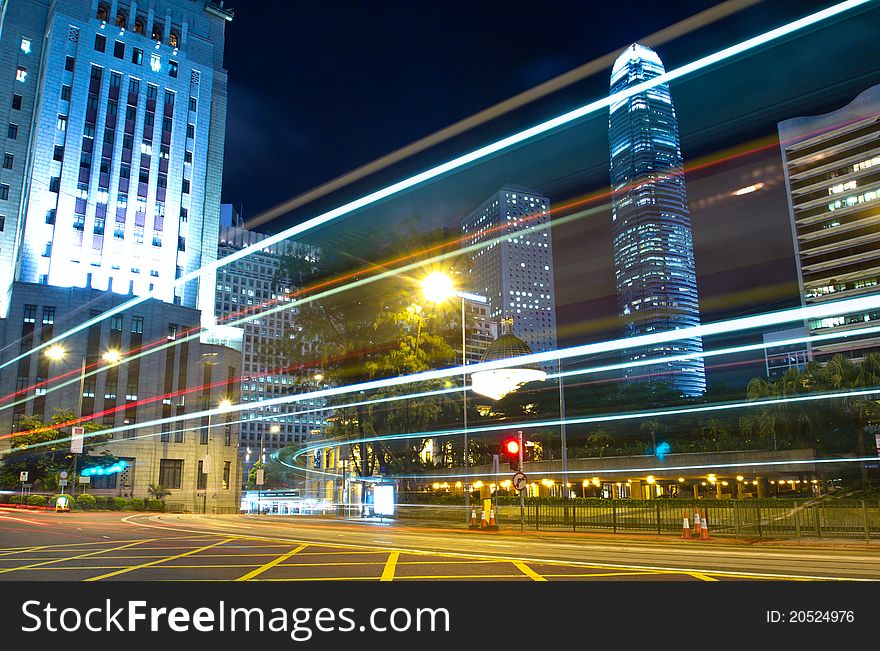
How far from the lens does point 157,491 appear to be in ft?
250

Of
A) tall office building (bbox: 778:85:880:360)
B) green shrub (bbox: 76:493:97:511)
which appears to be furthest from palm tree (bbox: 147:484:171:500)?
tall office building (bbox: 778:85:880:360)

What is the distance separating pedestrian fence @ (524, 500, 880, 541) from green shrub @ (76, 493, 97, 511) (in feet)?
135

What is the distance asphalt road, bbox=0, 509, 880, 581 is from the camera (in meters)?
11.2

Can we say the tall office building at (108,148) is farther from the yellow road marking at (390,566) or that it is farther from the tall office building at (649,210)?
the tall office building at (649,210)

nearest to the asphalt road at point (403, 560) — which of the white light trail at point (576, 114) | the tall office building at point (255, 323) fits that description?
the white light trail at point (576, 114)

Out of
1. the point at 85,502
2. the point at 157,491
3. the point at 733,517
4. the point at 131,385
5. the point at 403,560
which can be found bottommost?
the point at 85,502

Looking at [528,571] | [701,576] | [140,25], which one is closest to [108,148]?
[140,25]

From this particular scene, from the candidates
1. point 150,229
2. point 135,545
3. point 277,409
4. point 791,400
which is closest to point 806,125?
point 791,400

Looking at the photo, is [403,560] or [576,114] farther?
[576,114]

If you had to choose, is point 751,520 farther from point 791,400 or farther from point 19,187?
point 19,187

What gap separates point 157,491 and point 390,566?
71493mm

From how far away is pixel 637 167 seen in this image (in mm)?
179125

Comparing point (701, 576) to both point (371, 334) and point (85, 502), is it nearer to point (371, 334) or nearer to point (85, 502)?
point (371, 334)

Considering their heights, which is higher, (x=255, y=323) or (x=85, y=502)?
(x=255, y=323)
